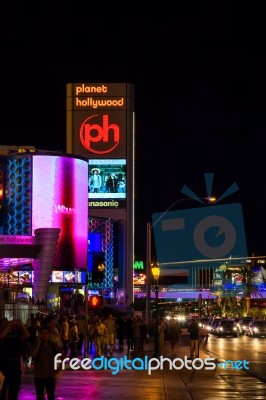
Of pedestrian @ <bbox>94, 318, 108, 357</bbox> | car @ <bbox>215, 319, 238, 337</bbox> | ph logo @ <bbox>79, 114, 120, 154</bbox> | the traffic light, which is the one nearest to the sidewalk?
the traffic light

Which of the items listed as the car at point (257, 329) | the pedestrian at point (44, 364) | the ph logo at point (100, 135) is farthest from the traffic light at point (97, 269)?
the ph logo at point (100, 135)

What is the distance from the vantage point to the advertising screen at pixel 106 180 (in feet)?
415

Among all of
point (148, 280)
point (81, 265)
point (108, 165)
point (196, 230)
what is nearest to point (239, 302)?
point (196, 230)

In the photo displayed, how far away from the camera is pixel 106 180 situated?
422 ft

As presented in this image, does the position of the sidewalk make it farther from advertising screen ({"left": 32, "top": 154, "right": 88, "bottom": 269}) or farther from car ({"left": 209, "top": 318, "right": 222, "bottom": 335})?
advertising screen ({"left": 32, "top": 154, "right": 88, "bottom": 269})

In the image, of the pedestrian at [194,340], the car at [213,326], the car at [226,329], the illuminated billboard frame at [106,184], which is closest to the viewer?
the pedestrian at [194,340]

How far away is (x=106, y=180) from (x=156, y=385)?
10490 cm

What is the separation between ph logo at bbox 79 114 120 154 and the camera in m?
128

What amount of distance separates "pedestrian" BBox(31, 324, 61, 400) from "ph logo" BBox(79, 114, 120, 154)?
112 m

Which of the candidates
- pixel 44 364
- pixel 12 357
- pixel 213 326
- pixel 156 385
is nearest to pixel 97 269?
pixel 156 385

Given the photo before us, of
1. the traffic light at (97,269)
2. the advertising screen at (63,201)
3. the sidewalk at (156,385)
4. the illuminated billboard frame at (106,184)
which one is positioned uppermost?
the illuminated billboard frame at (106,184)

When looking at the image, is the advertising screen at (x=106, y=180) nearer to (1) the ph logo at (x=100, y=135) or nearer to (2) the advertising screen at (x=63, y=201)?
(1) the ph logo at (x=100, y=135)

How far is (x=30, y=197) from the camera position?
92188mm

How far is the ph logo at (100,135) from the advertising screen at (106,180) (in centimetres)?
189
